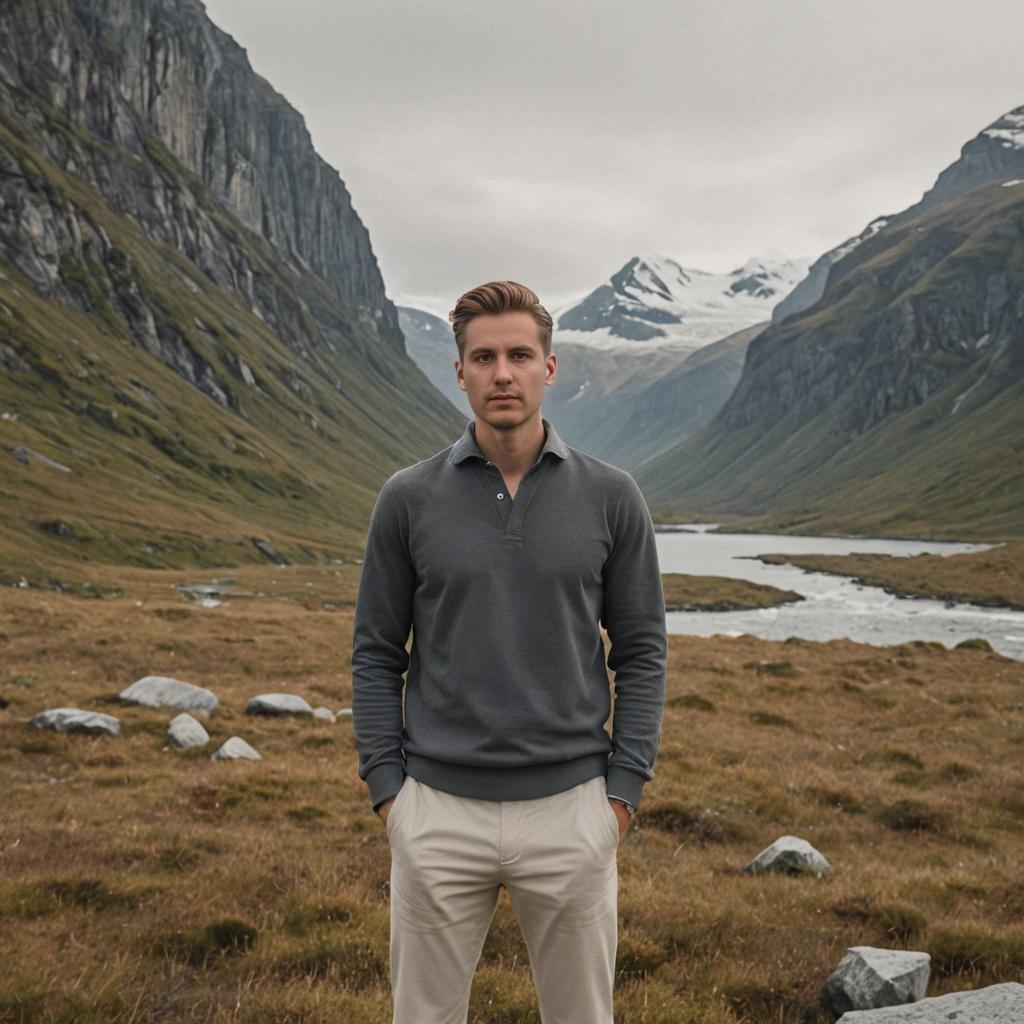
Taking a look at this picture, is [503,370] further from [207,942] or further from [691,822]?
[691,822]

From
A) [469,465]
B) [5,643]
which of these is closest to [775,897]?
[469,465]

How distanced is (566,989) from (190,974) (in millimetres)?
4465

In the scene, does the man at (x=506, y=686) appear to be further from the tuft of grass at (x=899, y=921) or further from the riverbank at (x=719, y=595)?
the riverbank at (x=719, y=595)

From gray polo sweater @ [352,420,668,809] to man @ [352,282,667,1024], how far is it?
0.5 inches

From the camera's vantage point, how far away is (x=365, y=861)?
37.2 ft

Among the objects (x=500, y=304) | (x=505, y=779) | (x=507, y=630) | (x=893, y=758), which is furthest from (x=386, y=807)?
(x=893, y=758)

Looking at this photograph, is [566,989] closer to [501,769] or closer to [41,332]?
[501,769]

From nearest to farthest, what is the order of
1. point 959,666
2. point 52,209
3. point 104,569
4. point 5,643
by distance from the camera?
point 5,643 < point 959,666 < point 104,569 < point 52,209

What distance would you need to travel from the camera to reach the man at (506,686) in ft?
16.8

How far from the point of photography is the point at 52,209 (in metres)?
151

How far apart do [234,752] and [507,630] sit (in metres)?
13.6

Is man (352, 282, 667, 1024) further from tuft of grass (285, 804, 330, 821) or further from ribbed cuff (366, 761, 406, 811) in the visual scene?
tuft of grass (285, 804, 330, 821)

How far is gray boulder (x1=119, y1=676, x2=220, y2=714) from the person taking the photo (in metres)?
20.4

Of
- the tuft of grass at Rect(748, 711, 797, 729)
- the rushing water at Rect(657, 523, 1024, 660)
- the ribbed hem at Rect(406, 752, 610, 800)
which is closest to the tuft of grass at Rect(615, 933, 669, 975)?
the ribbed hem at Rect(406, 752, 610, 800)
